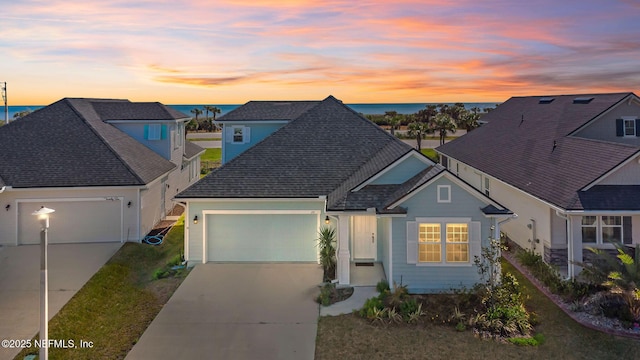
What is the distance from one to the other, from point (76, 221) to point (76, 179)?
6.03 feet

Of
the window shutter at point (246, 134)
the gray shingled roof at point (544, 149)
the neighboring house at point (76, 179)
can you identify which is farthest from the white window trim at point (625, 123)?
the neighboring house at point (76, 179)

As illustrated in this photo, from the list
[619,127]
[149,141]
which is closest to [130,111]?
[149,141]

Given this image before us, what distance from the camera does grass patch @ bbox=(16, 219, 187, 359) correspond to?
9367mm

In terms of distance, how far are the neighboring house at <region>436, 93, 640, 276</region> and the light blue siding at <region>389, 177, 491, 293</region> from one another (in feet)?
10.1

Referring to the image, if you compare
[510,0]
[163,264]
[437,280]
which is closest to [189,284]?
[163,264]

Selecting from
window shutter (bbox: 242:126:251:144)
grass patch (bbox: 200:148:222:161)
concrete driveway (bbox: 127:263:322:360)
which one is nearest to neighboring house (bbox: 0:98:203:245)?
window shutter (bbox: 242:126:251:144)

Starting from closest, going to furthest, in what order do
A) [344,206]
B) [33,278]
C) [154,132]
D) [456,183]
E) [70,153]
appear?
1. [456,183]
2. [344,206]
3. [33,278]
4. [70,153]
5. [154,132]

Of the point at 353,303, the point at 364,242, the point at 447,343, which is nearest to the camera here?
the point at 447,343

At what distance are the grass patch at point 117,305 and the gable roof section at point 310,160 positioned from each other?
3323 mm

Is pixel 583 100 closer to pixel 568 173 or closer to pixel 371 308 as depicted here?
pixel 568 173

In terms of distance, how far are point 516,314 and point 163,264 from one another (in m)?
12.5

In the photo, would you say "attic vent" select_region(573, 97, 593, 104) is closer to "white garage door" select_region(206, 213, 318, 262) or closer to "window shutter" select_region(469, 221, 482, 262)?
"window shutter" select_region(469, 221, 482, 262)

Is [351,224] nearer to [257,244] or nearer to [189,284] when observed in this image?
[257,244]

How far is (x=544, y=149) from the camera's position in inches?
686
